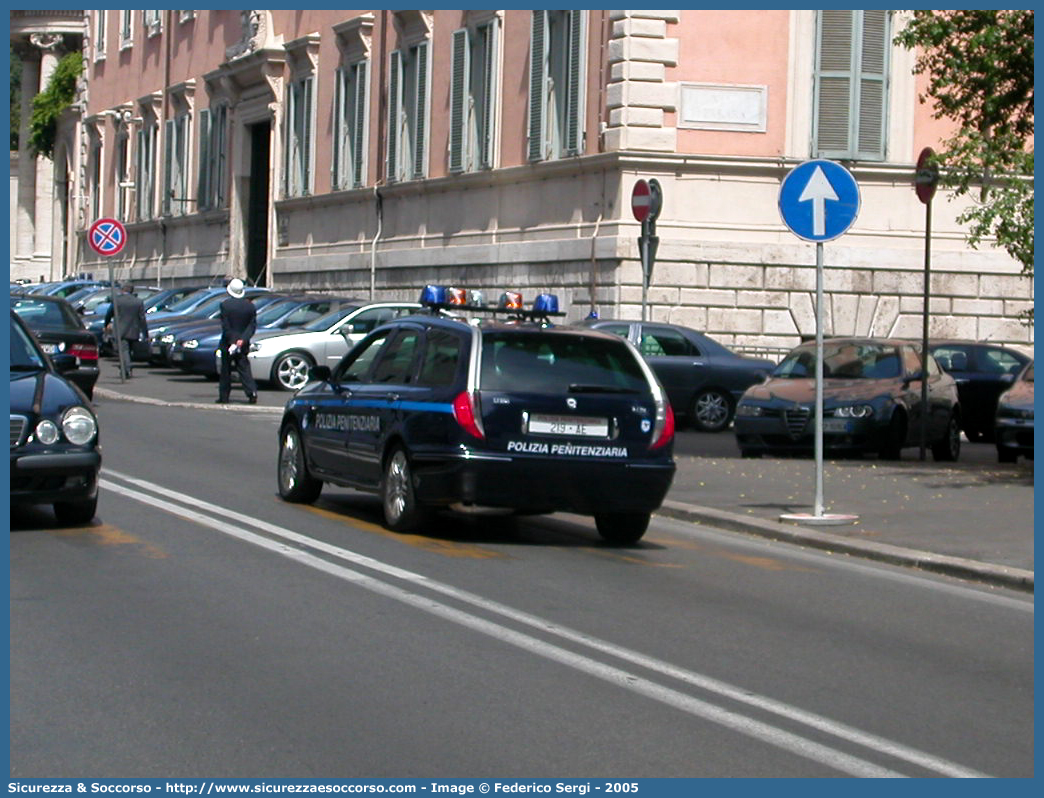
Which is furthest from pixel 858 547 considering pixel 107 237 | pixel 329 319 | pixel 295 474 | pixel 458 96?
pixel 458 96

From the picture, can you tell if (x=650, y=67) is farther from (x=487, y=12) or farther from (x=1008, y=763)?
(x=1008, y=763)

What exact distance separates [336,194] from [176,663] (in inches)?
1393

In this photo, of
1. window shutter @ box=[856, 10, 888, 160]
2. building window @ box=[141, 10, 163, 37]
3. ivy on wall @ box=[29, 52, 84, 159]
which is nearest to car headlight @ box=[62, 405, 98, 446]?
window shutter @ box=[856, 10, 888, 160]

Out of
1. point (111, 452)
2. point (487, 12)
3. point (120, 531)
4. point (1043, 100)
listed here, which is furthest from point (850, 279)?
point (120, 531)

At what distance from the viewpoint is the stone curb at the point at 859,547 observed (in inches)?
472

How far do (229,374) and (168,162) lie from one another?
104 ft

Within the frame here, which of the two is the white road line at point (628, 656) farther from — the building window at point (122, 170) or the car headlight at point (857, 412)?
the building window at point (122, 170)

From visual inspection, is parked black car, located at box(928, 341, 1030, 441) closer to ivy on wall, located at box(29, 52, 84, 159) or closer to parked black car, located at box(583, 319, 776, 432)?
parked black car, located at box(583, 319, 776, 432)

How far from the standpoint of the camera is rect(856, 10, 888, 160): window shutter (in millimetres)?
31516

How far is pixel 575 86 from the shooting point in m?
32.4

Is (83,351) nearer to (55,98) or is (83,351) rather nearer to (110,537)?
(110,537)

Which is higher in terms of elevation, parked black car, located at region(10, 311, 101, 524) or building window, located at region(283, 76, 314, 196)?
building window, located at region(283, 76, 314, 196)

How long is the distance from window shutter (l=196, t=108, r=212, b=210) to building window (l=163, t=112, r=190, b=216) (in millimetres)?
935

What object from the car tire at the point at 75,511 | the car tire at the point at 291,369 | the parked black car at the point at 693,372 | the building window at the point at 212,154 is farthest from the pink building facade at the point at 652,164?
the car tire at the point at 75,511
